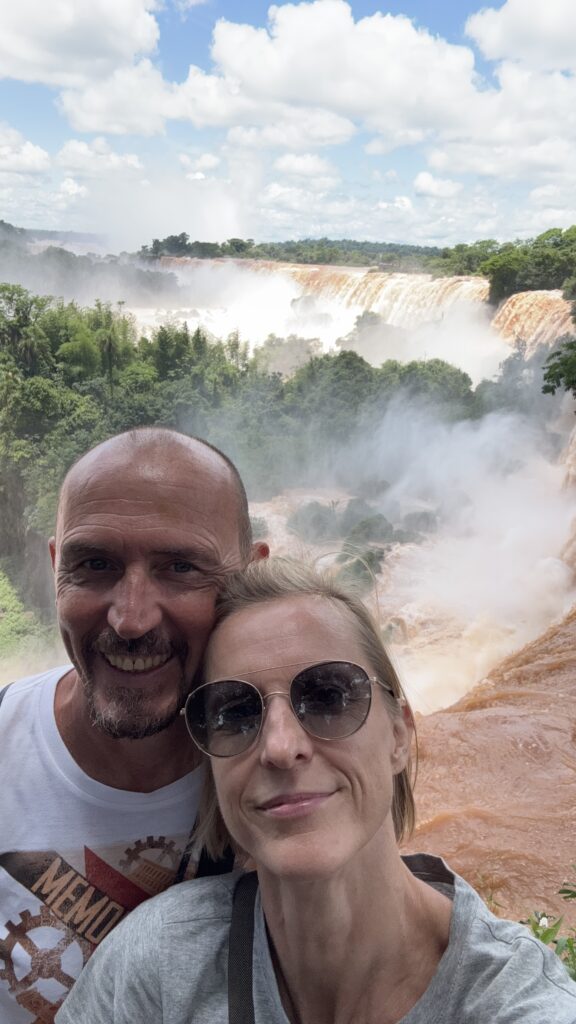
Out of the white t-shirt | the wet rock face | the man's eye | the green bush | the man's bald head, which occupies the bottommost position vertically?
the green bush

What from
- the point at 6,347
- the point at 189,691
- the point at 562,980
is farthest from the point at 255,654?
the point at 6,347

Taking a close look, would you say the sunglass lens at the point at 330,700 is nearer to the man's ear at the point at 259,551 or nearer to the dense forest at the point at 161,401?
the man's ear at the point at 259,551

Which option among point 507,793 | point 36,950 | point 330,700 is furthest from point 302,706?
point 507,793

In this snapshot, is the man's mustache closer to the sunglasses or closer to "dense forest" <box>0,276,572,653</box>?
the sunglasses

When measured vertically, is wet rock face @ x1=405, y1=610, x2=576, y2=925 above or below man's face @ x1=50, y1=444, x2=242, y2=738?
below

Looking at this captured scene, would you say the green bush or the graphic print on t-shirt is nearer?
the graphic print on t-shirt

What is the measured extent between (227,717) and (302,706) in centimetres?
11

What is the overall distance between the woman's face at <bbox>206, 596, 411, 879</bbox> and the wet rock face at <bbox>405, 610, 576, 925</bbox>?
11.0ft

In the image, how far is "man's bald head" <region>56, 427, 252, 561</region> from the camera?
5.15 feet

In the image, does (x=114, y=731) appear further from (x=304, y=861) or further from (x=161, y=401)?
(x=161, y=401)

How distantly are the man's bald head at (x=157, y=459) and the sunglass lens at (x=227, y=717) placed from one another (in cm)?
39

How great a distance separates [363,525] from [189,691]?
28253 mm

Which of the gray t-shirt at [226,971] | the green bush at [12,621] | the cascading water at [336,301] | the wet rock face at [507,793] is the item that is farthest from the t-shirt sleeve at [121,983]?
the green bush at [12,621]

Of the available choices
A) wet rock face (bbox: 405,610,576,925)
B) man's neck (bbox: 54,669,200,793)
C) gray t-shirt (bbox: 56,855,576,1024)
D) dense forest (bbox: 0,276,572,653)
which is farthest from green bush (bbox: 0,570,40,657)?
gray t-shirt (bbox: 56,855,576,1024)
